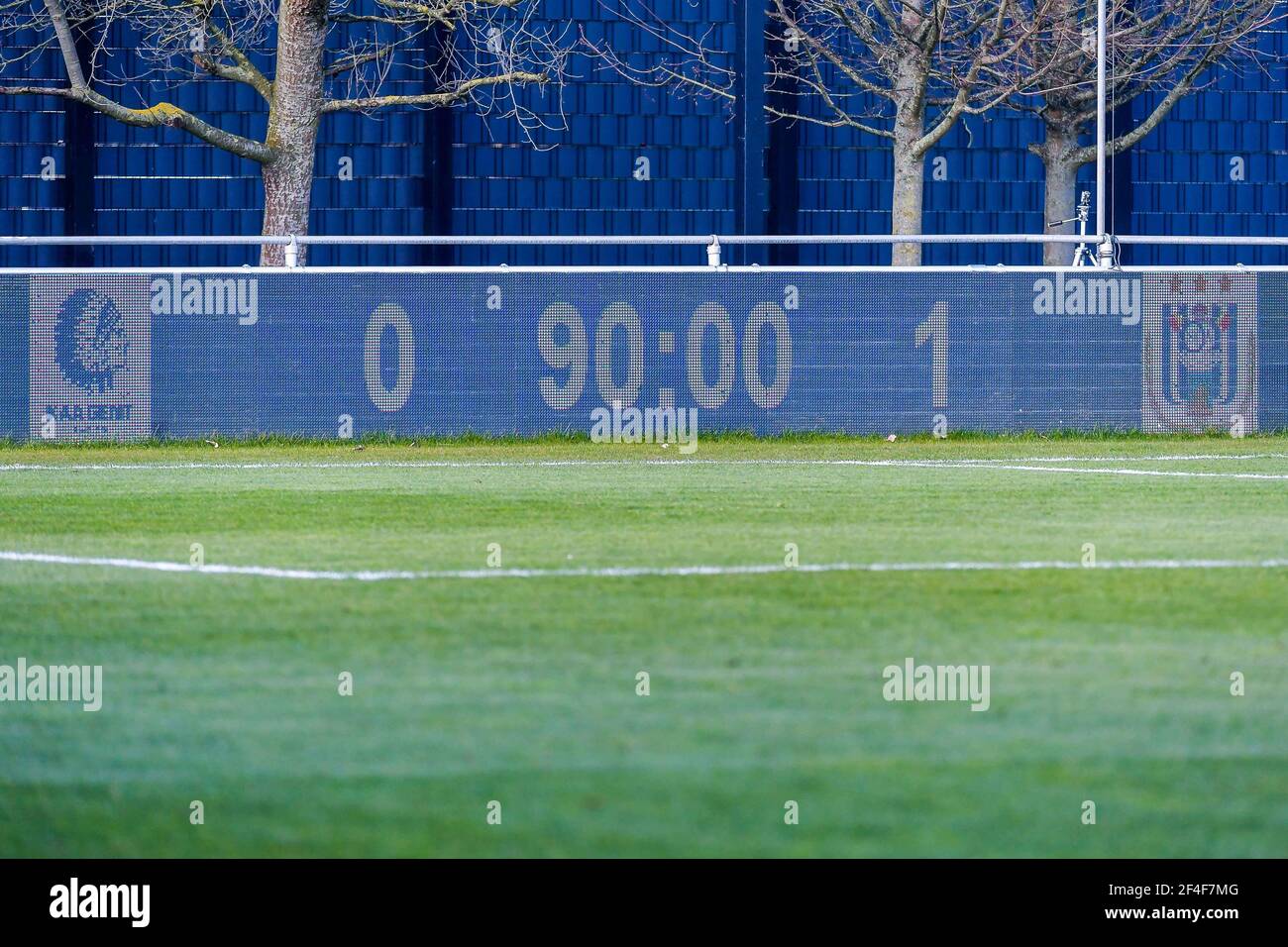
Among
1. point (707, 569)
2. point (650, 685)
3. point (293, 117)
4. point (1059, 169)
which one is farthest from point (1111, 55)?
point (650, 685)

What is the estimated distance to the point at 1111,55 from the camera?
24828 millimetres

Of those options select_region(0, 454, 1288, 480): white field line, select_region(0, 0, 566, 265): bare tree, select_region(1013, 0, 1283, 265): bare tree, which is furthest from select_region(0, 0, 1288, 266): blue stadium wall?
select_region(0, 454, 1288, 480): white field line

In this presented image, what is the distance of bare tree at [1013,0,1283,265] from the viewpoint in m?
24.2

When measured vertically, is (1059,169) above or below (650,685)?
above

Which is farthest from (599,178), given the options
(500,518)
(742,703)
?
(742,703)

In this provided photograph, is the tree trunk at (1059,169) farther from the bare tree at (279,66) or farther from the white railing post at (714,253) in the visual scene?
the white railing post at (714,253)

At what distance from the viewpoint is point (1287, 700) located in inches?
220

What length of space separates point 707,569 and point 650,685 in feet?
8.25

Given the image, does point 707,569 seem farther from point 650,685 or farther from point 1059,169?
point 1059,169

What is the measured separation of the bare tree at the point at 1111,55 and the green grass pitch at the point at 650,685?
1424cm

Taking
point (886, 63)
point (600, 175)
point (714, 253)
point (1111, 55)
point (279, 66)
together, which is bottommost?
point (714, 253)

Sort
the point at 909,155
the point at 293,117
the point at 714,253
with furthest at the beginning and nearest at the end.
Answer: the point at 909,155 → the point at 293,117 → the point at 714,253
